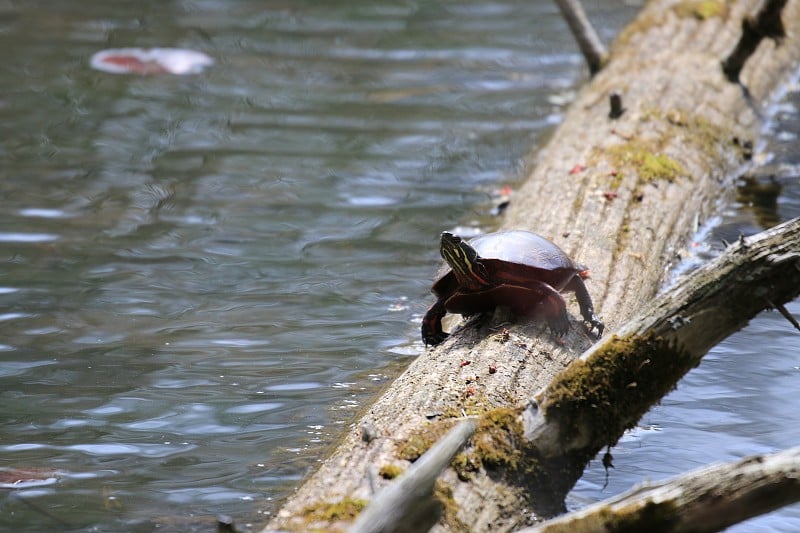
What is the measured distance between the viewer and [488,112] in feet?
29.9

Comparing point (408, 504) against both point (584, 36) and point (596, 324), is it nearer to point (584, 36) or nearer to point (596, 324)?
point (596, 324)

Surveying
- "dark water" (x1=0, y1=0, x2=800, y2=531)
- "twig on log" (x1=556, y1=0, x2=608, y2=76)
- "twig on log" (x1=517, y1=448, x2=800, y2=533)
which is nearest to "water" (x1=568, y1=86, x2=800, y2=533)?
"dark water" (x1=0, y1=0, x2=800, y2=531)

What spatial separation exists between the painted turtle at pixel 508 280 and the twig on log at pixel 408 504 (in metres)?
1.36

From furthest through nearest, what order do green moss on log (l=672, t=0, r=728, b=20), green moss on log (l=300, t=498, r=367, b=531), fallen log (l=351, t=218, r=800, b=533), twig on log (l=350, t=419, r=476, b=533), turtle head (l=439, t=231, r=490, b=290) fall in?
green moss on log (l=672, t=0, r=728, b=20)
turtle head (l=439, t=231, r=490, b=290)
fallen log (l=351, t=218, r=800, b=533)
green moss on log (l=300, t=498, r=367, b=531)
twig on log (l=350, t=419, r=476, b=533)

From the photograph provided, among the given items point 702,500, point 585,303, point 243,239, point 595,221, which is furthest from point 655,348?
point 243,239

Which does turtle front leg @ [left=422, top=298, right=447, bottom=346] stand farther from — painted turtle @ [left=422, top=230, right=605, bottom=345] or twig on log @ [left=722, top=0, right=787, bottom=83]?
twig on log @ [left=722, top=0, right=787, bottom=83]

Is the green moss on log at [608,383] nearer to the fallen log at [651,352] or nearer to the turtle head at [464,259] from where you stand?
the fallen log at [651,352]

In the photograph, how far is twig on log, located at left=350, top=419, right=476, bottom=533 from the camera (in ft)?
8.36

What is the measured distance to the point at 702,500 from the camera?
264 cm

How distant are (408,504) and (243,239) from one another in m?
4.18

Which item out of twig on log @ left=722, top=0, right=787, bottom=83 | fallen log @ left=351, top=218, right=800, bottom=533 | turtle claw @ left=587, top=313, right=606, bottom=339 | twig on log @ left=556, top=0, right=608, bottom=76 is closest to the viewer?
fallen log @ left=351, top=218, right=800, bottom=533

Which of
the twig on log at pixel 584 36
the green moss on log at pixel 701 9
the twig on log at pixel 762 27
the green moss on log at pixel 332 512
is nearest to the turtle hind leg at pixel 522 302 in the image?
the green moss on log at pixel 332 512

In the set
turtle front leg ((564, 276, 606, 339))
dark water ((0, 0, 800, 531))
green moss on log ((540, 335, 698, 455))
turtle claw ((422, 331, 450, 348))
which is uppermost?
green moss on log ((540, 335, 698, 455))

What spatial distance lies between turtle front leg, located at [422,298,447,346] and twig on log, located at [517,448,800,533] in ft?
5.20
